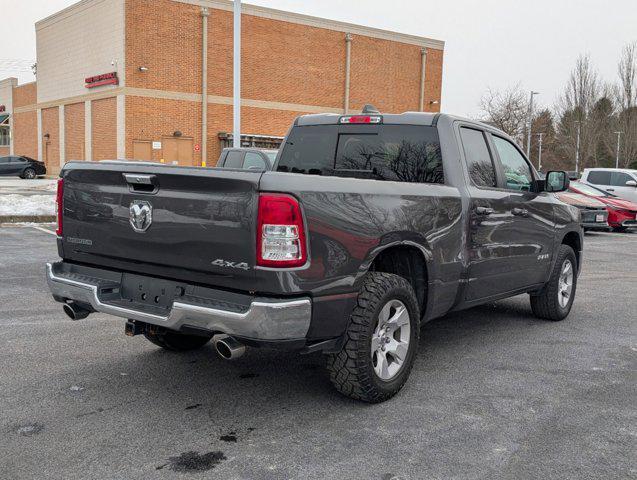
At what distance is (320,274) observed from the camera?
3764 mm

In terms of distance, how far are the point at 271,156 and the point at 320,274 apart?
398 inches

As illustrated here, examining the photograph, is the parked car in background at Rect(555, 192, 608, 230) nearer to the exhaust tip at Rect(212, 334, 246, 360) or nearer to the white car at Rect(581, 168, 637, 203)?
the white car at Rect(581, 168, 637, 203)

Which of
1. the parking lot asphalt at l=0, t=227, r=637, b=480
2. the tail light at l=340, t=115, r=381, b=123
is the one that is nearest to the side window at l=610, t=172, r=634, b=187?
the parking lot asphalt at l=0, t=227, r=637, b=480

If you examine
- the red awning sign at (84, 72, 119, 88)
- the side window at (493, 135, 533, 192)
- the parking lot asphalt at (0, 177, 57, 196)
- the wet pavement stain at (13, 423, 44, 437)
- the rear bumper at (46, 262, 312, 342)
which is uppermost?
the red awning sign at (84, 72, 119, 88)

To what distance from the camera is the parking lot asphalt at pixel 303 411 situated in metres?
3.44

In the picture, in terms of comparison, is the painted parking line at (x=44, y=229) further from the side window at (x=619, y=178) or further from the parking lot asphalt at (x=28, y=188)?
the side window at (x=619, y=178)

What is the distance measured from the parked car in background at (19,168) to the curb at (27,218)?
22.8 metres

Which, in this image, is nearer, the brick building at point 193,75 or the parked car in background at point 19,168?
the brick building at point 193,75

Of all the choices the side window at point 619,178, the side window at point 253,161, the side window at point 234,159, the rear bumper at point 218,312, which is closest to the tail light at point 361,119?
the rear bumper at point 218,312

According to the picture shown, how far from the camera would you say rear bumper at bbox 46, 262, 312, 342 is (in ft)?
11.7

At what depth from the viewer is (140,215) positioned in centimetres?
411

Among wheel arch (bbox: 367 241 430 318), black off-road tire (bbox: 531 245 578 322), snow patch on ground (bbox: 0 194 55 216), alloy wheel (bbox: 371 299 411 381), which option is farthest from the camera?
snow patch on ground (bbox: 0 194 55 216)

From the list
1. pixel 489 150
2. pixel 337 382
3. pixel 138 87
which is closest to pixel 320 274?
pixel 337 382

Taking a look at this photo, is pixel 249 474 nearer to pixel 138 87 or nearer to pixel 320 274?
pixel 320 274
